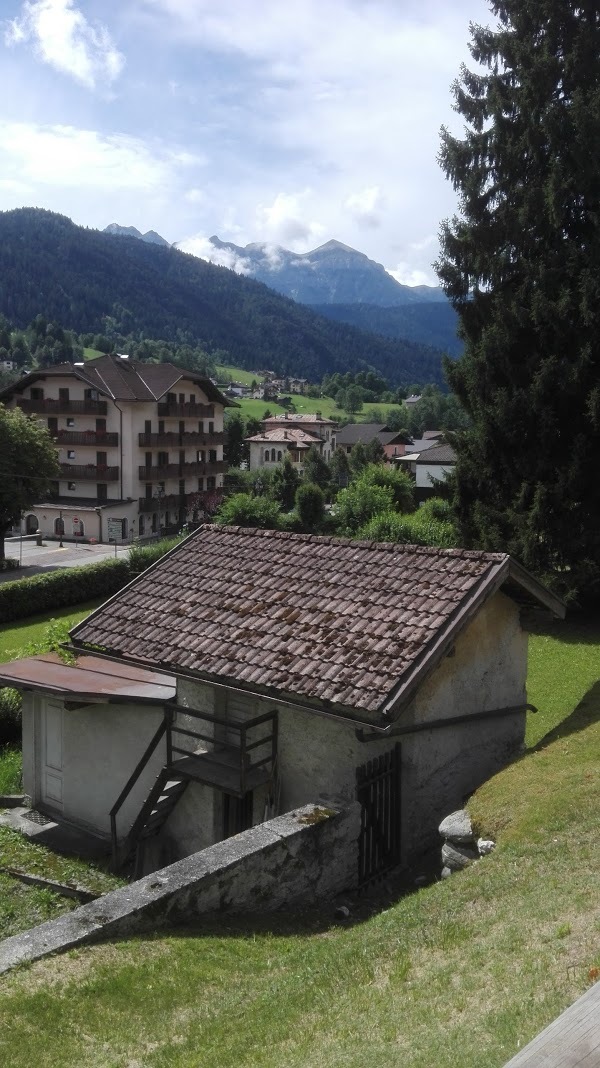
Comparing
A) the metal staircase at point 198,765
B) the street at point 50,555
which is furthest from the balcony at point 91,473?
the metal staircase at point 198,765

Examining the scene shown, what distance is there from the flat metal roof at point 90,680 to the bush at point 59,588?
2037cm

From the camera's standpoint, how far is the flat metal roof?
42.7ft

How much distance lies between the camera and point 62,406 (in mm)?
66188

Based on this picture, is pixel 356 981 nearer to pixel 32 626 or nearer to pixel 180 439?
pixel 32 626

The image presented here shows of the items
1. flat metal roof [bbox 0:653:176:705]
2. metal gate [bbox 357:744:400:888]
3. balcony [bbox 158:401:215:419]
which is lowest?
metal gate [bbox 357:744:400:888]

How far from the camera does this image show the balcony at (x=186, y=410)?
6775 centimetres

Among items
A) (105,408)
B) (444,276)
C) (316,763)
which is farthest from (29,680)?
(105,408)

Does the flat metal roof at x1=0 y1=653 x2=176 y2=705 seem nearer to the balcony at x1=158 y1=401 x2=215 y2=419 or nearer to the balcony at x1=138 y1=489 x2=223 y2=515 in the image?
the balcony at x1=138 y1=489 x2=223 y2=515

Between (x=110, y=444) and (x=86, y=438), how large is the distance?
1.95 meters

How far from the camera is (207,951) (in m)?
7.43

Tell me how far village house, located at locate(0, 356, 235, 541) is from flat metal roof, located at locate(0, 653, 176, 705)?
4835cm

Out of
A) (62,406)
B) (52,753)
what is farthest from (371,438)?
(52,753)

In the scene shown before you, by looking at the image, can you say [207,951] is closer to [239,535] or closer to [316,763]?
[316,763]

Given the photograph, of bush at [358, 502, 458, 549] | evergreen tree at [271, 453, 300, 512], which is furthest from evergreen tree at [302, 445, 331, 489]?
bush at [358, 502, 458, 549]
